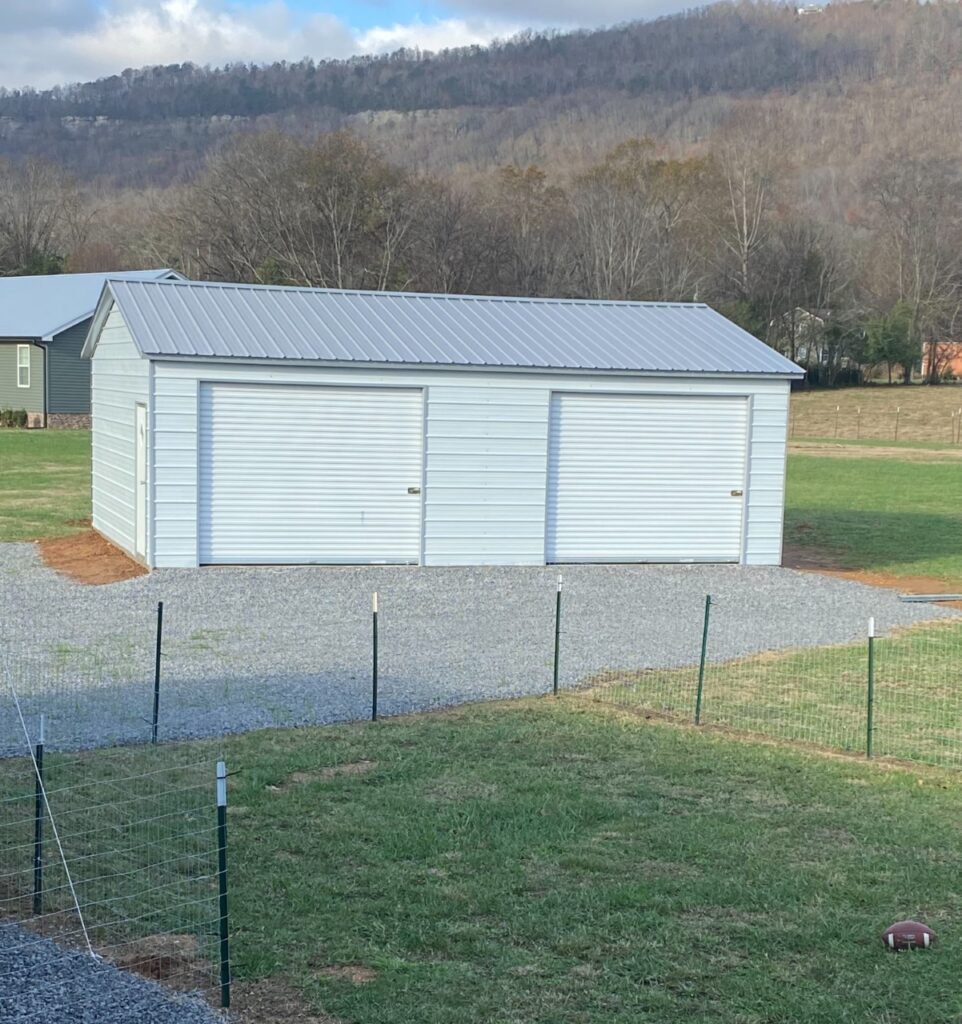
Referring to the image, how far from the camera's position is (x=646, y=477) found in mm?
19828

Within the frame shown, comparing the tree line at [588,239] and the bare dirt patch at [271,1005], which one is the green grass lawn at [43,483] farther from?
the tree line at [588,239]

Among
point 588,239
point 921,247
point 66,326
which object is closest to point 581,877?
point 66,326

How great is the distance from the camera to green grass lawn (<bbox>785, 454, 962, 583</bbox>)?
A: 22.1 m

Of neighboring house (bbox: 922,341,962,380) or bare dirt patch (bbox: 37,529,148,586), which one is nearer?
A: bare dirt patch (bbox: 37,529,148,586)

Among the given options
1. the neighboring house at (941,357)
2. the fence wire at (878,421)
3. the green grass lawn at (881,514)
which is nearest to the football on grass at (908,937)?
the green grass lawn at (881,514)

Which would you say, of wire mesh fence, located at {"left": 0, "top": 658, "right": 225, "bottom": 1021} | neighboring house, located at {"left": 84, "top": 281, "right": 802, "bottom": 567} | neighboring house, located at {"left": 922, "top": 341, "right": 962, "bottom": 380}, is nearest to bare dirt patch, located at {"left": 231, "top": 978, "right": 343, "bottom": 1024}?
wire mesh fence, located at {"left": 0, "top": 658, "right": 225, "bottom": 1021}

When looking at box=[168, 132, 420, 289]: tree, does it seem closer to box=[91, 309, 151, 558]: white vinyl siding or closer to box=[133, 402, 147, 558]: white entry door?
box=[91, 309, 151, 558]: white vinyl siding

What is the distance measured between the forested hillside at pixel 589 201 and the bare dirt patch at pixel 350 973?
5933 cm

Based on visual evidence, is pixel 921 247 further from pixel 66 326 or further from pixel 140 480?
pixel 140 480

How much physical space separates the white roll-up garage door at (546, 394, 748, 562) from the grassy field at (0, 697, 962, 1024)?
9.59 metres

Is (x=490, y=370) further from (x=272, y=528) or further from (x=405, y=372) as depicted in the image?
(x=272, y=528)

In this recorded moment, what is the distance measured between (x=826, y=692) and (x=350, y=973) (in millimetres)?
7209

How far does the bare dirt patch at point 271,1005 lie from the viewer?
17.5ft

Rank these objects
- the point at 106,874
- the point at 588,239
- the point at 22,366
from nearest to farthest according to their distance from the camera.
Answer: the point at 106,874, the point at 22,366, the point at 588,239
